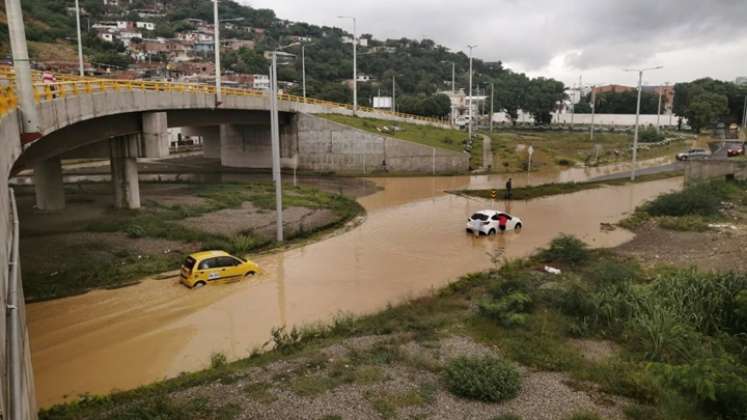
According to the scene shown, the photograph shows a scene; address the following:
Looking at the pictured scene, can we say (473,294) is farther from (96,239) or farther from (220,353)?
(96,239)

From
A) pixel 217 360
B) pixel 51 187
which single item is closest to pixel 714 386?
pixel 217 360

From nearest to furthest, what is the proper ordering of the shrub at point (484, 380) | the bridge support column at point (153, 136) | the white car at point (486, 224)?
the shrub at point (484, 380)
the white car at point (486, 224)
the bridge support column at point (153, 136)

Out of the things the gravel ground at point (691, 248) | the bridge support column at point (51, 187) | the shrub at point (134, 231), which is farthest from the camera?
the bridge support column at point (51, 187)

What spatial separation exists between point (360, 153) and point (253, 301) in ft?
126

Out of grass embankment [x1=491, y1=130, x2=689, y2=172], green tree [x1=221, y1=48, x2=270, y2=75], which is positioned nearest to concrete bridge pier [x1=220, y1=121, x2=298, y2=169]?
grass embankment [x1=491, y1=130, x2=689, y2=172]

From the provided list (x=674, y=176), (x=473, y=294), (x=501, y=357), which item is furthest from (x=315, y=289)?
(x=674, y=176)

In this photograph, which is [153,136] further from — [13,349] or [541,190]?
[541,190]

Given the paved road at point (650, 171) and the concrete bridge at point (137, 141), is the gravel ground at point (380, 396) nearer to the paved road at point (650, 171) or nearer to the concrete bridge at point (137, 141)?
the concrete bridge at point (137, 141)

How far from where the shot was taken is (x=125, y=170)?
31.3 meters

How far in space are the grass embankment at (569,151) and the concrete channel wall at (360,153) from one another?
7799 mm

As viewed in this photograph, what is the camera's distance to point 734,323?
14.8 metres

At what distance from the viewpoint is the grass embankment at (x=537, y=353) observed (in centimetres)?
1058

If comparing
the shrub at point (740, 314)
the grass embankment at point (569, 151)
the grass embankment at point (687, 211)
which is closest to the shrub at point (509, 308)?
the shrub at point (740, 314)

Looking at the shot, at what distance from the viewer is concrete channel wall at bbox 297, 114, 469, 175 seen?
55.9 meters
